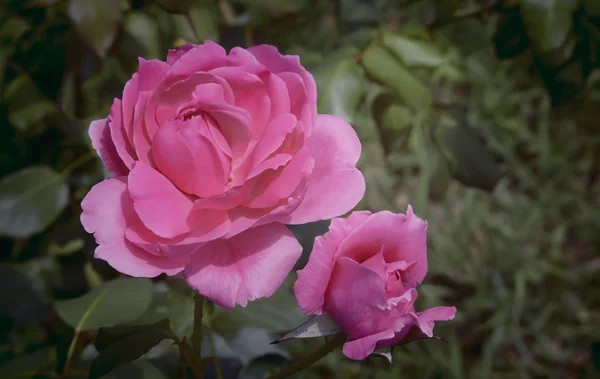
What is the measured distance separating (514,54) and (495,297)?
662mm

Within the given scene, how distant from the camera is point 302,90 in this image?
1.29ft

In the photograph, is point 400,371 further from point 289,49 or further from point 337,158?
point 337,158

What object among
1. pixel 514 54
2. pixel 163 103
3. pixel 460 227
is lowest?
pixel 460 227

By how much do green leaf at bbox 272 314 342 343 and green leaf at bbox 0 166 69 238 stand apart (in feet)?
1.29

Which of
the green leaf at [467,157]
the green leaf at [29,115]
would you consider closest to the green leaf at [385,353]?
Answer: the green leaf at [467,157]

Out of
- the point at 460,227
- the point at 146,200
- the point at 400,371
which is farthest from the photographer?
the point at 460,227

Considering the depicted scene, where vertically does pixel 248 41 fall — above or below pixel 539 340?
above

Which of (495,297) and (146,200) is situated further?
(495,297)

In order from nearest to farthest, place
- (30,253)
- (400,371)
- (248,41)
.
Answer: (248,41), (30,253), (400,371)

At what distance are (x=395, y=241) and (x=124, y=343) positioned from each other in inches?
8.3

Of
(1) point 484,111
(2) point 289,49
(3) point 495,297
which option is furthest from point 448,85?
(2) point 289,49

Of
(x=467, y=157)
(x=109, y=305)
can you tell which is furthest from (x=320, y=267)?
(x=467, y=157)

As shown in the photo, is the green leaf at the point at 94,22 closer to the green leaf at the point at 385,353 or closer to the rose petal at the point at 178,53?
the rose petal at the point at 178,53

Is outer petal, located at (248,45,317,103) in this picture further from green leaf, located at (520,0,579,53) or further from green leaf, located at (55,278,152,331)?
green leaf, located at (520,0,579,53)
